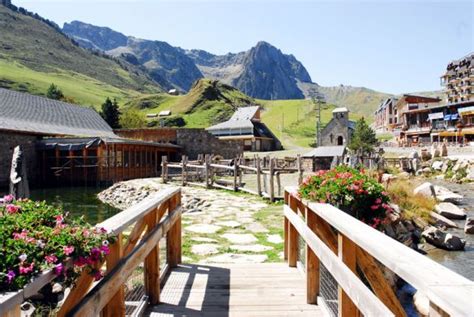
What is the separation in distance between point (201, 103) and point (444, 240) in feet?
252

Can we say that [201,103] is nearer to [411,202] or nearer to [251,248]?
[411,202]

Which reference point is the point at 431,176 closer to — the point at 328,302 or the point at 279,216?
the point at 279,216

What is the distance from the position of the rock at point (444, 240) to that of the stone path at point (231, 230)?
3.78m

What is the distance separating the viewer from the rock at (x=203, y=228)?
8633mm

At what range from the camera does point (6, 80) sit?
87.6 metres

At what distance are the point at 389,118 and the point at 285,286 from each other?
81.1m

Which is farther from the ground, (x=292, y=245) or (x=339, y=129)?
(x=339, y=129)

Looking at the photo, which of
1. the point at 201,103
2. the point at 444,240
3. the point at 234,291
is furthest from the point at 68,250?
the point at 201,103

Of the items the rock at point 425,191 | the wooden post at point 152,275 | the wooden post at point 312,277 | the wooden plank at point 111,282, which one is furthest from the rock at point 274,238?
the rock at point 425,191

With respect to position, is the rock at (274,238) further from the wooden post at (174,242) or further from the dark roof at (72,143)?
the dark roof at (72,143)

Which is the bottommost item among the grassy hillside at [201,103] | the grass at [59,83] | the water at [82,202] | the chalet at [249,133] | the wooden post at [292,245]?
the water at [82,202]

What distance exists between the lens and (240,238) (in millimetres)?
7949

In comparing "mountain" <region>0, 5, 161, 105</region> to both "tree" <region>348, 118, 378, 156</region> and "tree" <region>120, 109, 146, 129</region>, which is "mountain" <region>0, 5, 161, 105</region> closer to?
"tree" <region>120, 109, 146, 129</region>

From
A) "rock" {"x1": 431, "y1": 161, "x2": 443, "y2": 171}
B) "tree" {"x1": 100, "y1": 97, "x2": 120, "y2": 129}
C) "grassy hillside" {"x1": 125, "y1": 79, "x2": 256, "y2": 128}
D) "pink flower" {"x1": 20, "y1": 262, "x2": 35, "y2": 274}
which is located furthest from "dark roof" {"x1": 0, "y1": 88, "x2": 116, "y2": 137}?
"grassy hillside" {"x1": 125, "y1": 79, "x2": 256, "y2": 128}
